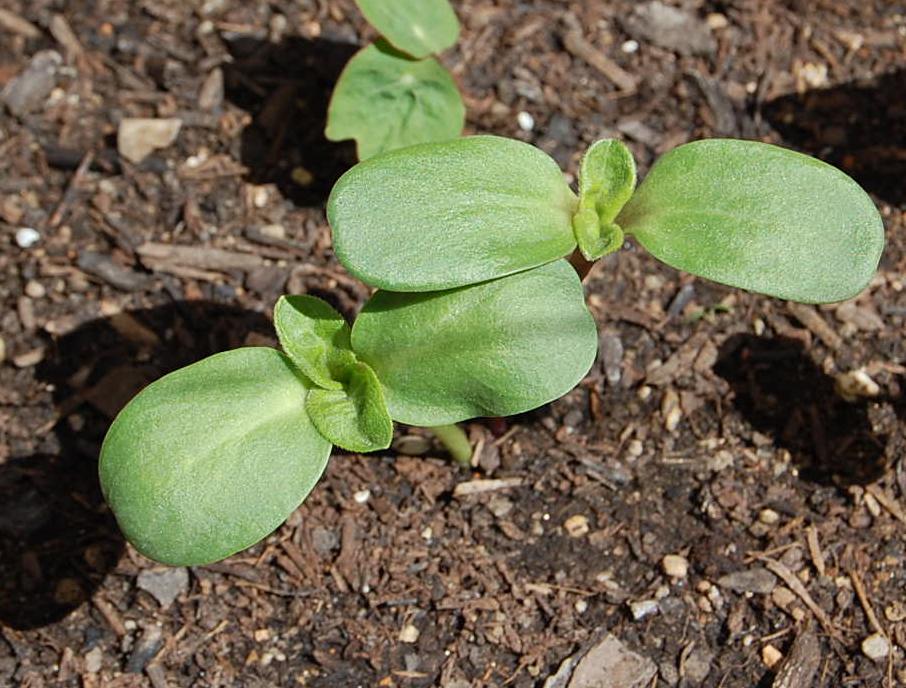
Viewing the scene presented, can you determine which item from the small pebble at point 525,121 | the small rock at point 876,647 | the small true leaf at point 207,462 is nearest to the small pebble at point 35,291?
the small true leaf at point 207,462

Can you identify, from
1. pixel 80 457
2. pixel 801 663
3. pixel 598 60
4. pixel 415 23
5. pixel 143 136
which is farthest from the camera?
pixel 598 60

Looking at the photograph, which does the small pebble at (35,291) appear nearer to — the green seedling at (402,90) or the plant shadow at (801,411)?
the green seedling at (402,90)

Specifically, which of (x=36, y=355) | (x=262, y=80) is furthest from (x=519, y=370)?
(x=262, y=80)

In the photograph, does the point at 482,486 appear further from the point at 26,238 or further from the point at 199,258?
the point at 26,238

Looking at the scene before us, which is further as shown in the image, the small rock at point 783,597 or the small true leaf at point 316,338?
the small rock at point 783,597

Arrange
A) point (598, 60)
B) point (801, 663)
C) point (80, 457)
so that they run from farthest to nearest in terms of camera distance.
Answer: point (598, 60)
point (80, 457)
point (801, 663)

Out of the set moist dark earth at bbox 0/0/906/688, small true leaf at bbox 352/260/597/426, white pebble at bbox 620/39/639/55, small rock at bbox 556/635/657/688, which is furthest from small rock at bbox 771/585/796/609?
white pebble at bbox 620/39/639/55

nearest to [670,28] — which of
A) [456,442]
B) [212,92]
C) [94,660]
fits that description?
[212,92]
